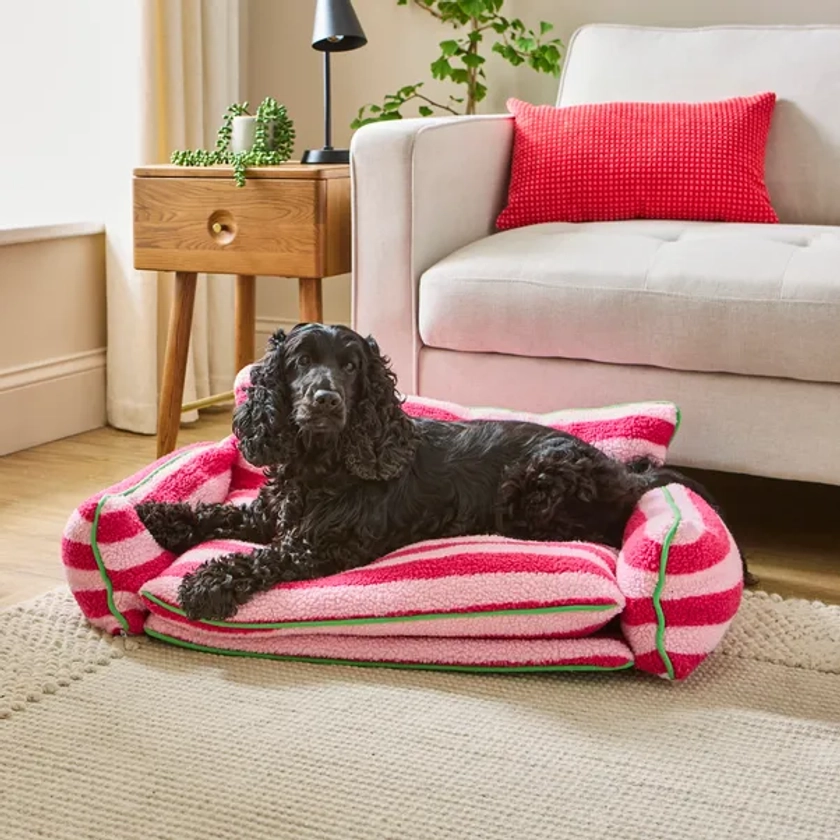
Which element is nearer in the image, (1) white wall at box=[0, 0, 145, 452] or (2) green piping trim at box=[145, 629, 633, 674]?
(2) green piping trim at box=[145, 629, 633, 674]

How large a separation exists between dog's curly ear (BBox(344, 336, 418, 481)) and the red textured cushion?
3.18 ft

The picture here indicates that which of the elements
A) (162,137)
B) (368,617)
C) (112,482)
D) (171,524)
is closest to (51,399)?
(112,482)

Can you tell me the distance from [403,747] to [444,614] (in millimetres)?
234

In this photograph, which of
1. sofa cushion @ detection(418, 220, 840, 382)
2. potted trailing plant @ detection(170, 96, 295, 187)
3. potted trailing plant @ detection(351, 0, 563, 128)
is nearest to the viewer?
sofa cushion @ detection(418, 220, 840, 382)

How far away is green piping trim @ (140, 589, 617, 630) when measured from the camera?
1638 mm

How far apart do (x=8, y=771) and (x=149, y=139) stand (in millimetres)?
1987

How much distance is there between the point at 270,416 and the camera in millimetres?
1779

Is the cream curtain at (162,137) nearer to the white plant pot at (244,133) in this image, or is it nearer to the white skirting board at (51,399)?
the white skirting board at (51,399)

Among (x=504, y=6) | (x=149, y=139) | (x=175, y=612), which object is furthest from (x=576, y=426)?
(x=504, y=6)

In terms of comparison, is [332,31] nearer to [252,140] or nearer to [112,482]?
[252,140]

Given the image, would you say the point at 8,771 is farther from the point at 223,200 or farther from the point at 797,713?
the point at 223,200

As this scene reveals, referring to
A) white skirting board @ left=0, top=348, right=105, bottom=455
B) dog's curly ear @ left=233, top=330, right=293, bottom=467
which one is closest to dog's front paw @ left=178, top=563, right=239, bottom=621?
dog's curly ear @ left=233, top=330, right=293, bottom=467

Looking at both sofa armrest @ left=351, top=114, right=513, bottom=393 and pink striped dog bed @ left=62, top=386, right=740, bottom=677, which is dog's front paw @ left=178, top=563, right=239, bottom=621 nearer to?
pink striped dog bed @ left=62, top=386, right=740, bottom=677

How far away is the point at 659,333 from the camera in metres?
2.15
